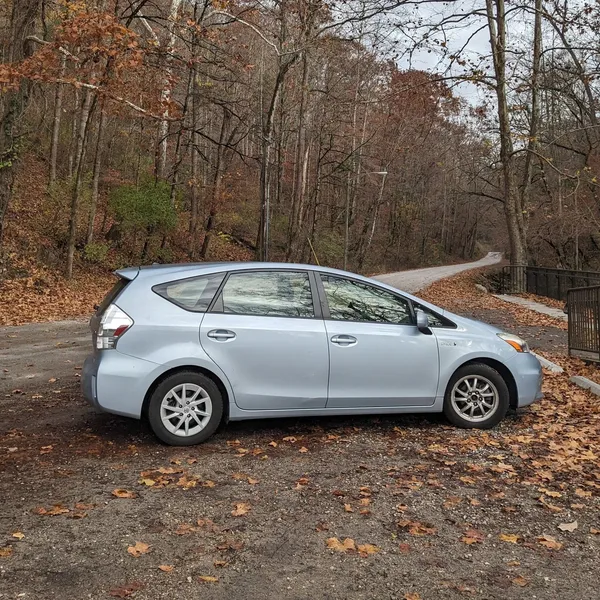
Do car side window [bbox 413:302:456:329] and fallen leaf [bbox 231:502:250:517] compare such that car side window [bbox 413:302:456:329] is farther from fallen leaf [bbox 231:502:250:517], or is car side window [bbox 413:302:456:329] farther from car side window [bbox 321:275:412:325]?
fallen leaf [bbox 231:502:250:517]

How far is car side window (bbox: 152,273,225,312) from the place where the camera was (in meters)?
5.30

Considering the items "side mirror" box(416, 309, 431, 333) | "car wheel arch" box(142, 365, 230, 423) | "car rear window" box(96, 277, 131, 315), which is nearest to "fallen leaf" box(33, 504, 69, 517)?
"car wheel arch" box(142, 365, 230, 423)

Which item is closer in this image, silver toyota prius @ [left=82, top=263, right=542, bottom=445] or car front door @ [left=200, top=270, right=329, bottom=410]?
silver toyota prius @ [left=82, top=263, right=542, bottom=445]

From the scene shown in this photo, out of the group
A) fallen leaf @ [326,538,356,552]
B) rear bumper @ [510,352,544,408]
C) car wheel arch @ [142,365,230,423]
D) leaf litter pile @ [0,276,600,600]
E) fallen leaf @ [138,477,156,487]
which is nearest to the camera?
leaf litter pile @ [0,276,600,600]

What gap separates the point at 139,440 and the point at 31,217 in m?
19.2

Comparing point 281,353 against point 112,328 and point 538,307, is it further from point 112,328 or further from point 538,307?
point 538,307

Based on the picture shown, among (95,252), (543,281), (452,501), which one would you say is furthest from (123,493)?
(543,281)

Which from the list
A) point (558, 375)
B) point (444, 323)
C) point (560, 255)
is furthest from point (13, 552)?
point (560, 255)

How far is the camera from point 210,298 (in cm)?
538

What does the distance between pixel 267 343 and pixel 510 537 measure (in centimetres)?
248

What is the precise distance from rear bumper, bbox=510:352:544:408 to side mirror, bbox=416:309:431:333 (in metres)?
0.98

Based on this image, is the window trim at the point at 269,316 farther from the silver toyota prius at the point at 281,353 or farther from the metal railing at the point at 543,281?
the metal railing at the point at 543,281

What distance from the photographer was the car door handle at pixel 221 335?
5.21m

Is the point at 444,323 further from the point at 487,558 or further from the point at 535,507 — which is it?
the point at 487,558
